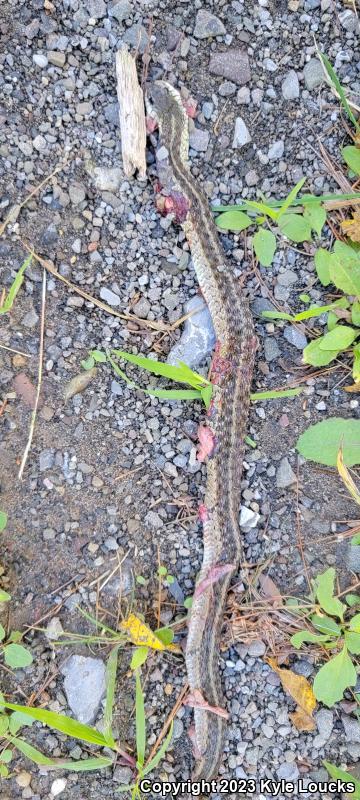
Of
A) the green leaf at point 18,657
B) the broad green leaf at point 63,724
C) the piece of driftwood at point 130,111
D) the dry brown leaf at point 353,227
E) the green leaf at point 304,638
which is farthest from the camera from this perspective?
the dry brown leaf at point 353,227

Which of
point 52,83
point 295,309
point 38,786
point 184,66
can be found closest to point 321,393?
point 295,309

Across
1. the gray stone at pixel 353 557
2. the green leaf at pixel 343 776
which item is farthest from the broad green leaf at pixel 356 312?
the green leaf at pixel 343 776

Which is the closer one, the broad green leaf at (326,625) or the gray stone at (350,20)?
the broad green leaf at (326,625)

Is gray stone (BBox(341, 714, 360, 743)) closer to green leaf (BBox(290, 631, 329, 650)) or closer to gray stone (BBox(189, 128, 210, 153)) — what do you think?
green leaf (BBox(290, 631, 329, 650))

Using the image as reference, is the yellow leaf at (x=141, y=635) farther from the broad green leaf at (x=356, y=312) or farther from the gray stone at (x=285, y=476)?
the broad green leaf at (x=356, y=312)

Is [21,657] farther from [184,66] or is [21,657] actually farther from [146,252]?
[184,66]

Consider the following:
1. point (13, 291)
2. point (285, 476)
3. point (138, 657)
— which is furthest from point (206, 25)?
point (138, 657)
